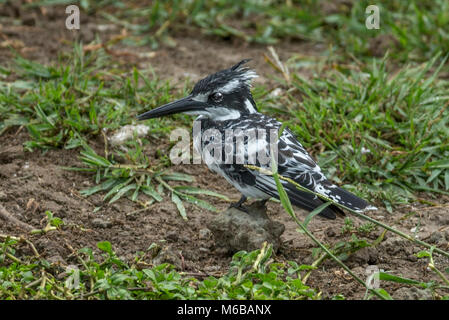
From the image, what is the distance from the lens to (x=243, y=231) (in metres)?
4.09

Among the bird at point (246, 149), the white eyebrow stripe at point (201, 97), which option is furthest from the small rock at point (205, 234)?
the white eyebrow stripe at point (201, 97)

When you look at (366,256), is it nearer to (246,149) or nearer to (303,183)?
(303,183)

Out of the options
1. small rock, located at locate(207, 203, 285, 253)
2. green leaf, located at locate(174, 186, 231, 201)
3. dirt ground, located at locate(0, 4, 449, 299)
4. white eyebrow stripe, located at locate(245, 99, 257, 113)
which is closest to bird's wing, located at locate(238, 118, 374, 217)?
small rock, located at locate(207, 203, 285, 253)

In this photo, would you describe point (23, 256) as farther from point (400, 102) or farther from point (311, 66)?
point (311, 66)

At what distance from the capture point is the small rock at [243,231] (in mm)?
4090

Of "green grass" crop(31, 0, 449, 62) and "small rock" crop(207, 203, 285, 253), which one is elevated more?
"green grass" crop(31, 0, 449, 62)

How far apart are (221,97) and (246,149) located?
1.67 ft

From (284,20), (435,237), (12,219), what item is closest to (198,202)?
(12,219)

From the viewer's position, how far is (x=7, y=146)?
5.29m

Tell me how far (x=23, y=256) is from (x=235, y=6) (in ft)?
15.3

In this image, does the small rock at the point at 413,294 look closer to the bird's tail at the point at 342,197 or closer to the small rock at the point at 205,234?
the bird's tail at the point at 342,197

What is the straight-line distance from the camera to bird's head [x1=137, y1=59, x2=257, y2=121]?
4680 mm

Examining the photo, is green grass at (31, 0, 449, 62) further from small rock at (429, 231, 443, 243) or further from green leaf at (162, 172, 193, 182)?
small rock at (429, 231, 443, 243)
